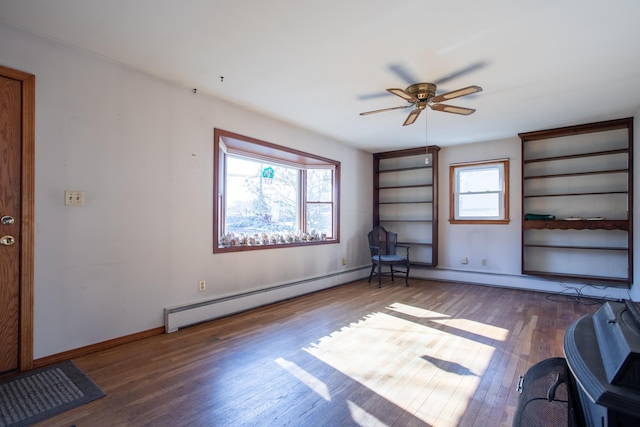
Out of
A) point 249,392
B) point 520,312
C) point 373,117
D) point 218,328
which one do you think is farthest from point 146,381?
point 520,312

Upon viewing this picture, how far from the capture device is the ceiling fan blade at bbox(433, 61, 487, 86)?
8.78 ft

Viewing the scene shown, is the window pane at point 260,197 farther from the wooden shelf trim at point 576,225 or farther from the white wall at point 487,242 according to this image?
the wooden shelf trim at point 576,225

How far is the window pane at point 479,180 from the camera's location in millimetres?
5242

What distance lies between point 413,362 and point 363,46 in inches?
96.7

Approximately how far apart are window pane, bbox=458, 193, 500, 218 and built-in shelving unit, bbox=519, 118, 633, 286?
45cm

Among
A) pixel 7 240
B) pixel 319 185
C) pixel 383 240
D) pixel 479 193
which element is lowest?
pixel 383 240

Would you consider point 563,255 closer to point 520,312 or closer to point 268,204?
point 520,312

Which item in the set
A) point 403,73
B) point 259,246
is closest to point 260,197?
point 259,246

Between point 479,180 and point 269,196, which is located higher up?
point 479,180

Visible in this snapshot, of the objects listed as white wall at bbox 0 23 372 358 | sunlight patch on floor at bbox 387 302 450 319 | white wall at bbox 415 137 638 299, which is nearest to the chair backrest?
white wall at bbox 415 137 638 299

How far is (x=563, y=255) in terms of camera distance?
466 centimetres

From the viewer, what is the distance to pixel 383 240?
5.72 meters

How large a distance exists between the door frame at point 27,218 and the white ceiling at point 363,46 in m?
0.48

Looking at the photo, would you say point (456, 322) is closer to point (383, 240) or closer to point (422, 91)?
point (422, 91)
